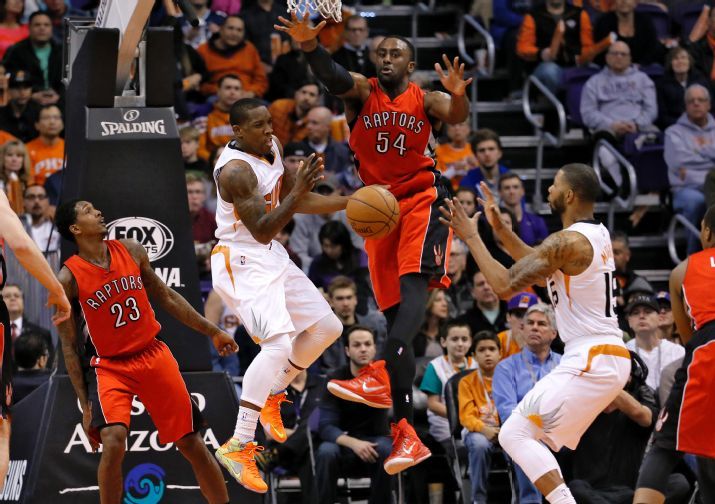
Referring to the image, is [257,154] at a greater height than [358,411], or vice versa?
[257,154]

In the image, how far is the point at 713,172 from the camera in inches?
521

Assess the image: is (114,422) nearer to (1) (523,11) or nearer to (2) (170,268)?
(2) (170,268)

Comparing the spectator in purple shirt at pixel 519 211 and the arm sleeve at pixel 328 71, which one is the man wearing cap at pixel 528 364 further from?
the arm sleeve at pixel 328 71

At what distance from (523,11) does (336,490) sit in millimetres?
8079

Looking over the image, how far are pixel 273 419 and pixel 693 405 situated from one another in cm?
264

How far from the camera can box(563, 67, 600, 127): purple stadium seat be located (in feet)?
49.9

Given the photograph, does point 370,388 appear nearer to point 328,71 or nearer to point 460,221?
point 460,221

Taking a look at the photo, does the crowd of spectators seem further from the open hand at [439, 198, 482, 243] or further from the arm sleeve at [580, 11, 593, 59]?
the open hand at [439, 198, 482, 243]

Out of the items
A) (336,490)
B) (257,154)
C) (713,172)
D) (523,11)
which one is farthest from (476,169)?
(257,154)

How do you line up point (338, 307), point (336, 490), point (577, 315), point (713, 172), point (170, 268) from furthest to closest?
point (713, 172) < point (338, 307) < point (336, 490) < point (170, 268) < point (577, 315)

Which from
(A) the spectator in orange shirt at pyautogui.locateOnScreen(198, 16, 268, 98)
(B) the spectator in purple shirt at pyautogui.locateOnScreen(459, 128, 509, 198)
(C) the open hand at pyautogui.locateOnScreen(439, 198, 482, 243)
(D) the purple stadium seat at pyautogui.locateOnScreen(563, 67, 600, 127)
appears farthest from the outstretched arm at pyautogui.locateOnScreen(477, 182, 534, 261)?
(D) the purple stadium seat at pyautogui.locateOnScreen(563, 67, 600, 127)

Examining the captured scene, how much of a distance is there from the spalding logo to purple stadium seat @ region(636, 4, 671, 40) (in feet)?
29.5

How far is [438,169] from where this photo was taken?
30.0ft

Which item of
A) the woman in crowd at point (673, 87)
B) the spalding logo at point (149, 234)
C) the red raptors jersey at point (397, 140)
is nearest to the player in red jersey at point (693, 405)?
the red raptors jersey at point (397, 140)
